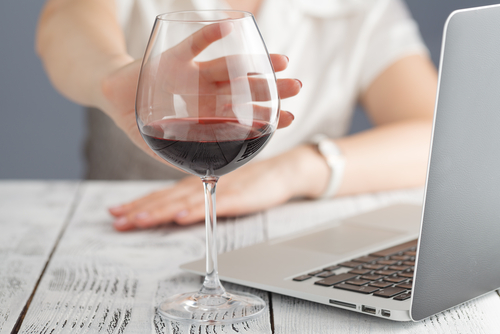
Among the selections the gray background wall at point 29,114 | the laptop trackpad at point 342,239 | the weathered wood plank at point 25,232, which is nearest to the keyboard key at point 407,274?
the laptop trackpad at point 342,239

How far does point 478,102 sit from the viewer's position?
0.50 m

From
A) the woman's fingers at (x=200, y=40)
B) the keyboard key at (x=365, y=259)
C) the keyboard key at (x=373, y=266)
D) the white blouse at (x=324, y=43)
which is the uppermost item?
the white blouse at (x=324, y=43)

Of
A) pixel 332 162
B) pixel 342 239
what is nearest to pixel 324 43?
pixel 332 162

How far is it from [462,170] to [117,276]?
17.3 inches

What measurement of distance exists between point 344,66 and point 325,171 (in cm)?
67

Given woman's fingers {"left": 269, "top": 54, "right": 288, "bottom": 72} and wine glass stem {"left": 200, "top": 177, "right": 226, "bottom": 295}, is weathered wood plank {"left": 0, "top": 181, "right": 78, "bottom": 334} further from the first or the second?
woman's fingers {"left": 269, "top": 54, "right": 288, "bottom": 72}

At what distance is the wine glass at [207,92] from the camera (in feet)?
1.72

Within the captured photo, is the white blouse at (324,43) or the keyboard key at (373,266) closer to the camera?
the keyboard key at (373,266)

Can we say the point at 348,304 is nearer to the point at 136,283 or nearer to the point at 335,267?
the point at 335,267

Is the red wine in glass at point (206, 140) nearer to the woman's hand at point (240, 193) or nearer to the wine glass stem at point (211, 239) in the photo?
the wine glass stem at point (211, 239)

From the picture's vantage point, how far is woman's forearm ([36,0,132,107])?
0.94 metres

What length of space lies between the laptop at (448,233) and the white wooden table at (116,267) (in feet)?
0.07

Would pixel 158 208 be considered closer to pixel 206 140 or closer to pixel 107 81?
pixel 107 81

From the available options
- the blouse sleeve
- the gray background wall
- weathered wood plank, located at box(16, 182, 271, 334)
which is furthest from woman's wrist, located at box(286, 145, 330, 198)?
the gray background wall
